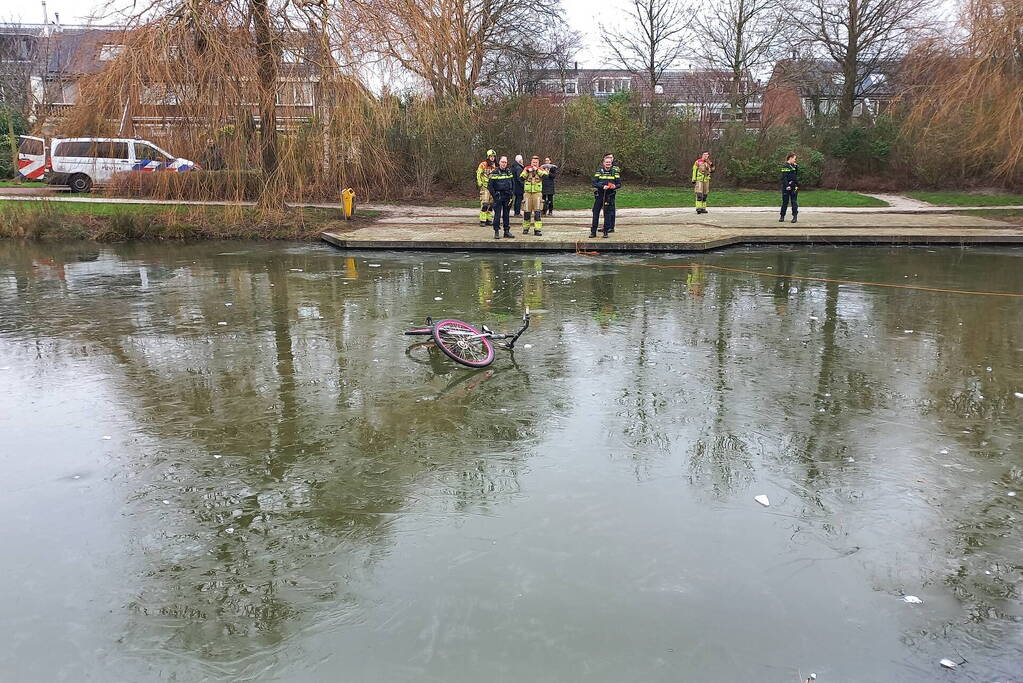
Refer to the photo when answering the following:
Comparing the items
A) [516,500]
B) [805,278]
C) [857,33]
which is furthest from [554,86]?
[516,500]

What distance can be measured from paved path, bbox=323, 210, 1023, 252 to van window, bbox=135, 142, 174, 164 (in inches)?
159

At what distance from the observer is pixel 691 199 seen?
28.1 m

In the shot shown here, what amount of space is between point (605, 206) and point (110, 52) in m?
11.1

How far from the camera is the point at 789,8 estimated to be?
113 feet

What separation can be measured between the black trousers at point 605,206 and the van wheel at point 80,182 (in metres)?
16.9

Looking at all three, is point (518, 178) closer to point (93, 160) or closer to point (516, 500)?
point (93, 160)

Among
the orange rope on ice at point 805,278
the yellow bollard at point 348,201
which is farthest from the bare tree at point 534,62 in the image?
the orange rope on ice at point 805,278

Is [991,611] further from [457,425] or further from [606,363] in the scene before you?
[606,363]

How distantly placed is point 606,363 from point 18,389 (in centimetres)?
516

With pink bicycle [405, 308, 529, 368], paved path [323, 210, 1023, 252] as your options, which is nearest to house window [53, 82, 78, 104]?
paved path [323, 210, 1023, 252]

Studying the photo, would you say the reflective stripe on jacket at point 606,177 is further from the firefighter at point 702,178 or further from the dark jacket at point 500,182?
the firefighter at point 702,178

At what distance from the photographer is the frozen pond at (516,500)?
12.4ft

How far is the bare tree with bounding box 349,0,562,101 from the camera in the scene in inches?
743

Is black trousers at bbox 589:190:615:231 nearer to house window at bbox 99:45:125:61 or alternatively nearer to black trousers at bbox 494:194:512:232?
black trousers at bbox 494:194:512:232
